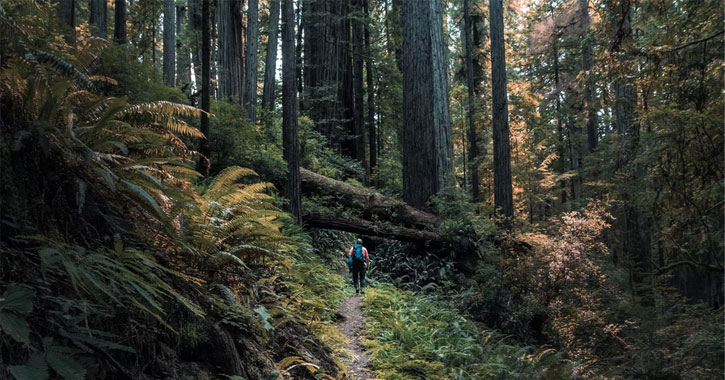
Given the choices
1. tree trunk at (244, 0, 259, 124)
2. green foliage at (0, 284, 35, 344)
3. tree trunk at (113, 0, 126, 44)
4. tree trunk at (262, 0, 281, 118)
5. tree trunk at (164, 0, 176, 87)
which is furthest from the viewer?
tree trunk at (262, 0, 281, 118)

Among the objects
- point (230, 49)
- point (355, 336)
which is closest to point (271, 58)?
point (230, 49)

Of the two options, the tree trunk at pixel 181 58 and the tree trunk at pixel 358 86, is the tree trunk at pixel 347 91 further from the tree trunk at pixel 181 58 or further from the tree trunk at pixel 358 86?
the tree trunk at pixel 181 58

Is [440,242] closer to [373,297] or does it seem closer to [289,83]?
[373,297]

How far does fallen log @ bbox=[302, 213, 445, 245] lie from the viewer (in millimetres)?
11625

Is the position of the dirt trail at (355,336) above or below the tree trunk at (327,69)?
below

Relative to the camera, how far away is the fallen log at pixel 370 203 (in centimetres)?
1248

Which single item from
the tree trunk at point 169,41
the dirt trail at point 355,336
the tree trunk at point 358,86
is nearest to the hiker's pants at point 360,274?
the dirt trail at point 355,336

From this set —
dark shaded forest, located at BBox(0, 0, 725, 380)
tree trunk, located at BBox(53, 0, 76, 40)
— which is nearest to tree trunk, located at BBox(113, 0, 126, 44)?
dark shaded forest, located at BBox(0, 0, 725, 380)

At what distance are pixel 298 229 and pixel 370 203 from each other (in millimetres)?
3891

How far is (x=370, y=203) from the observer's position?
1275 cm

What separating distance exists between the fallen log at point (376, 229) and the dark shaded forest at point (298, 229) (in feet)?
0.18

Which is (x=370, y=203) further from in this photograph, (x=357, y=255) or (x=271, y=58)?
(x=271, y=58)

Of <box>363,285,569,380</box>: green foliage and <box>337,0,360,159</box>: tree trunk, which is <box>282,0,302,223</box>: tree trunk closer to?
<box>363,285,569,380</box>: green foliage

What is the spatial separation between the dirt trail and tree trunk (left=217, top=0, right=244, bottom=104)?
9.55 m
